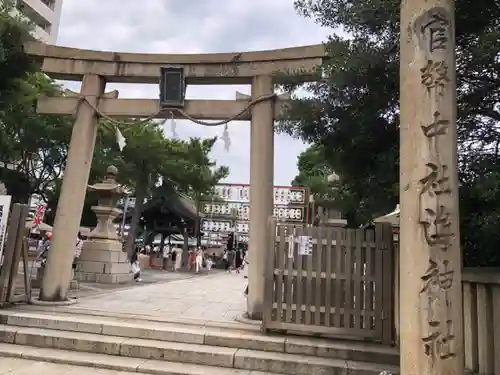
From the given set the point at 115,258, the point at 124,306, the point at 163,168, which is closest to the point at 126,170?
the point at 163,168

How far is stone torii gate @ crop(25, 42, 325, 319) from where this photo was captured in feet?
23.9

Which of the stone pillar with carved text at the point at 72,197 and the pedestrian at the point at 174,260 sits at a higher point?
the stone pillar with carved text at the point at 72,197

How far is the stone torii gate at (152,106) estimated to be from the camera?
7293 mm

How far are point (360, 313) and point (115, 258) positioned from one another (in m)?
10.2

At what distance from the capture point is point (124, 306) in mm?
7930

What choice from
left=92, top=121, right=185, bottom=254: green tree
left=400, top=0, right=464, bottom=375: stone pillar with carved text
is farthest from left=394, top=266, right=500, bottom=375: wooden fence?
left=92, top=121, right=185, bottom=254: green tree

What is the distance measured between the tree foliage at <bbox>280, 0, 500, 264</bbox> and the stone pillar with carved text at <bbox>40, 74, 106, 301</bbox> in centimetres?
409

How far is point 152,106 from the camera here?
8.15m

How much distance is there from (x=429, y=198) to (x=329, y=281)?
277 centimetres

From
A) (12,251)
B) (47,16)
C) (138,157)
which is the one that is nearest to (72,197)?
(12,251)

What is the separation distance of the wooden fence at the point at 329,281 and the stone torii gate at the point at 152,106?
37.9 inches

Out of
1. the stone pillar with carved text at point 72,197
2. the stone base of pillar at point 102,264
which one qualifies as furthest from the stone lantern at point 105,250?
the stone pillar with carved text at point 72,197

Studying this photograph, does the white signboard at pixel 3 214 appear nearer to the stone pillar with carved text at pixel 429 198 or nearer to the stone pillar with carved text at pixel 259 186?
the stone pillar with carved text at pixel 259 186

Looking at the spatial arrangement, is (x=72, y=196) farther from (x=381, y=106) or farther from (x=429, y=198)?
(x=429, y=198)
